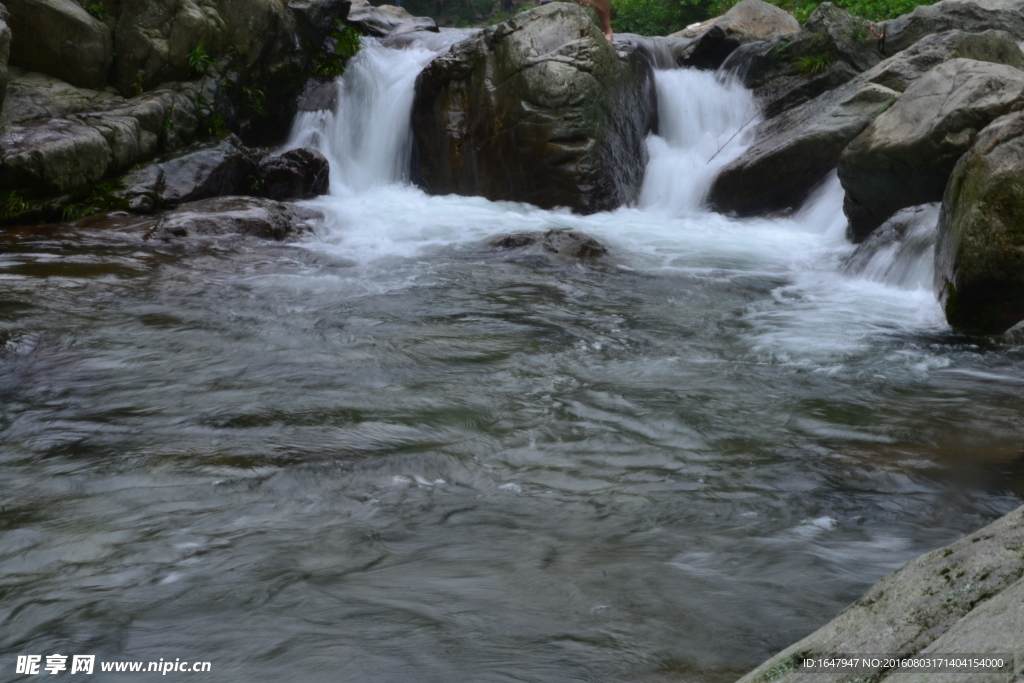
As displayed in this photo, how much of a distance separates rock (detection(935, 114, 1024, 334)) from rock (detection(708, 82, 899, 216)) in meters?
4.08

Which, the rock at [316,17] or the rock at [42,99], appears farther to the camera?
the rock at [316,17]

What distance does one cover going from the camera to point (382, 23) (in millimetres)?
15680

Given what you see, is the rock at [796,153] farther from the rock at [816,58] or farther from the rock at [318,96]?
the rock at [318,96]

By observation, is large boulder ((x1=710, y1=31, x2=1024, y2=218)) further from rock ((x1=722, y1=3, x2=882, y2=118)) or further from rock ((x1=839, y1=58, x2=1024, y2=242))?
rock ((x1=839, y1=58, x2=1024, y2=242))

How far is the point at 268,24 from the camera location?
38.3 feet

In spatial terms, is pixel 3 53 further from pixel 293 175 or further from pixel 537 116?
pixel 537 116

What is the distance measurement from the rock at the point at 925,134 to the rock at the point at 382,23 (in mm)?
8802

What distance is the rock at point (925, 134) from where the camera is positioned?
703cm

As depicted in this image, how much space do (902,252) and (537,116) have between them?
4984mm

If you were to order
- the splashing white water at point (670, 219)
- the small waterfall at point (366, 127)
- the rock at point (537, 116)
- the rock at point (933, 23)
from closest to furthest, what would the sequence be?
the splashing white water at point (670, 219) < the rock at point (537, 116) < the rock at point (933, 23) < the small waterfall at point (366, 127)

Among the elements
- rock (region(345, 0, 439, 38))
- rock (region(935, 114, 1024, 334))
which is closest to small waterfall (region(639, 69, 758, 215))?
rock (region(345, 0, 439, 38))

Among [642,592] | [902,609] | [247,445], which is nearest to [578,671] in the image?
[642,592]

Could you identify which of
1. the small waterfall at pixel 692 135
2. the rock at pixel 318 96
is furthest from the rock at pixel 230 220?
the small waterfall at pixel 692 135

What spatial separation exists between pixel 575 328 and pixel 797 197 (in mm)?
5779
